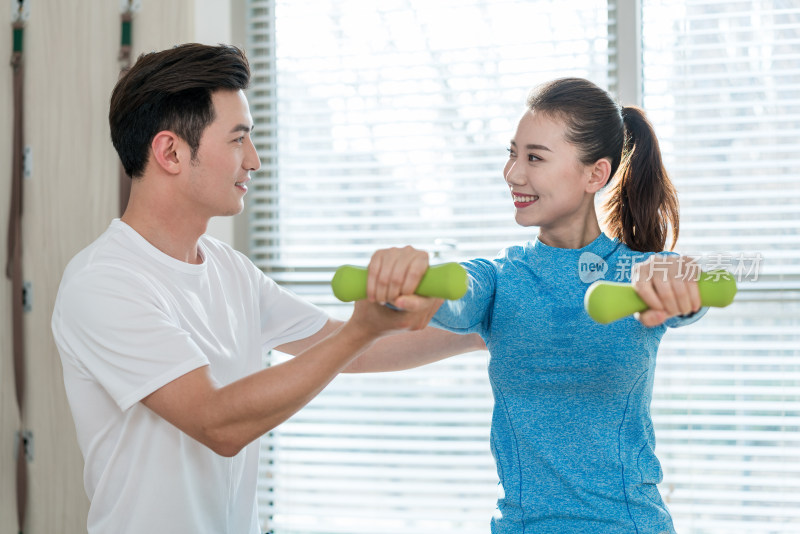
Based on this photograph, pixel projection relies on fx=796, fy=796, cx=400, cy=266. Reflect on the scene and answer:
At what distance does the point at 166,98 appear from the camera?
144cm

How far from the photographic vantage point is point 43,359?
2.07m

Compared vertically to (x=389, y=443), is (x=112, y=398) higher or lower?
higher

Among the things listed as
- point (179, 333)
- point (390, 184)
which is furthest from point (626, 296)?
point (390, 184)

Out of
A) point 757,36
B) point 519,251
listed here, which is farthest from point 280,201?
point 757,36

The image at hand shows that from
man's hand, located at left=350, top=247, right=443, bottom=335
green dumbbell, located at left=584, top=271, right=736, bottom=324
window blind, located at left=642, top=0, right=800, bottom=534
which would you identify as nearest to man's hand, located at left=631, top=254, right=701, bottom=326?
green dumbbell, located at left=584, top=271, right=736, bottom=324

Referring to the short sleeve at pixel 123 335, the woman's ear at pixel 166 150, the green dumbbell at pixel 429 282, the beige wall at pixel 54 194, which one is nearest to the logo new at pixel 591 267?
the green dumbbell at pixel 429 282

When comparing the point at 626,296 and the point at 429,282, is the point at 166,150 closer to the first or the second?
the point at 429,282

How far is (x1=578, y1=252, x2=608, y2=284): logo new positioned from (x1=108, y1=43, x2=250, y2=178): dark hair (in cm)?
72

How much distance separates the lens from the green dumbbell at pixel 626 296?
0.89m

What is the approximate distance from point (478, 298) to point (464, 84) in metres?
1.08

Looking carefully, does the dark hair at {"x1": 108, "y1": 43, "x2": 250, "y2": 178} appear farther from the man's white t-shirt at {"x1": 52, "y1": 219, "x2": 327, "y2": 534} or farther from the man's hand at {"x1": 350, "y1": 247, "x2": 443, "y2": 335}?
the man's hand at {"x1": 350, "y1": 247, "x2": 443, "y2": 335}

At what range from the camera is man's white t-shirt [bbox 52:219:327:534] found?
126cm

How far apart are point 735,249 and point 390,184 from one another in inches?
37.4

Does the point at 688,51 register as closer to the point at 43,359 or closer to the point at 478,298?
the point at 478,298
